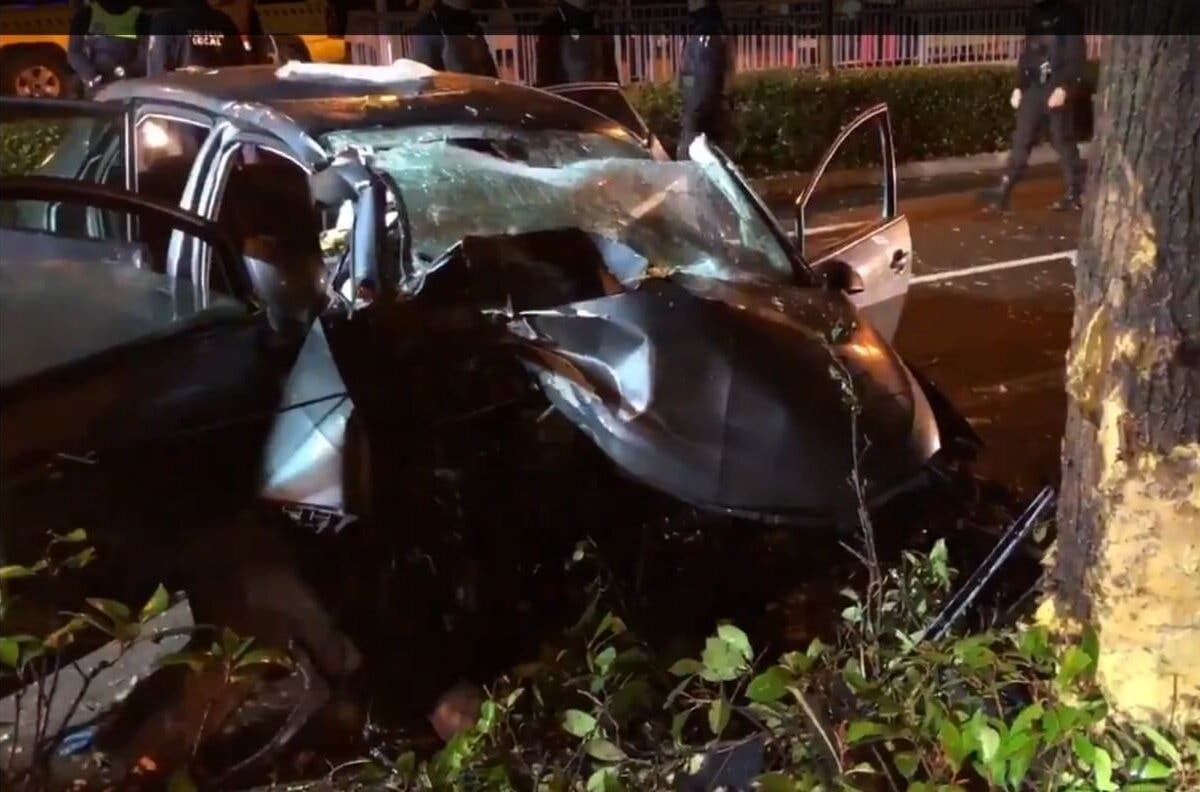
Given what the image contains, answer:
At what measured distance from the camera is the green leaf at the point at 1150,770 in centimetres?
179

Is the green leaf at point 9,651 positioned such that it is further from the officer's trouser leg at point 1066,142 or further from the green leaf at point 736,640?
the officer's trouser leg at point 1066,142

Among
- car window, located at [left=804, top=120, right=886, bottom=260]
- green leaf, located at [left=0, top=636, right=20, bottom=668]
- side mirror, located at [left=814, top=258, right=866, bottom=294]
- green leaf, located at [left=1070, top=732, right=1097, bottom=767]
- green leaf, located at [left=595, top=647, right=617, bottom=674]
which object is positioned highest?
car window, located at [left=804, top=120, right=886, bottom=260]

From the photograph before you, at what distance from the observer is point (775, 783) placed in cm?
177

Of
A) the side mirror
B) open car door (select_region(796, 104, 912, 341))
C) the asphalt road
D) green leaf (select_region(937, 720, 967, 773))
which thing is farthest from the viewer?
the asphalt road

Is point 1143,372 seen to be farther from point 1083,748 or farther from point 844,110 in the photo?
point 844,110

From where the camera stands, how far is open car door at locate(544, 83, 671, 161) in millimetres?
3449

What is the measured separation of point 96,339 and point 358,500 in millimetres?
625

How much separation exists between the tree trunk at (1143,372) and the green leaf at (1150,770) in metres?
0.11

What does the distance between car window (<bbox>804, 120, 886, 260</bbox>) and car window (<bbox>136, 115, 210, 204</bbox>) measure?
1.69 meters

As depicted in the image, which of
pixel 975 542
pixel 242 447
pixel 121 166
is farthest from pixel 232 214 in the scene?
pixel 975 542

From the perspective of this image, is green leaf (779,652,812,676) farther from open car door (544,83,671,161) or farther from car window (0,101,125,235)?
open car door (544,83,671,161)

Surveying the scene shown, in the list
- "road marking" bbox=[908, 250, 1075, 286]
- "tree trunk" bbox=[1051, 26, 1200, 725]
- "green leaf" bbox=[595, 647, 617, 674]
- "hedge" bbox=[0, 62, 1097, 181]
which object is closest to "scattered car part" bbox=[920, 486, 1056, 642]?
"tree trunk" bbox=[1051, 26, 1200, 725]

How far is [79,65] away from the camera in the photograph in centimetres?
275

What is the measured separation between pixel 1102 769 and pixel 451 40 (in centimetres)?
211
